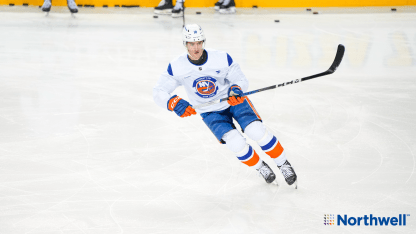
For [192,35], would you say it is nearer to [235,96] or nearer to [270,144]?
[235,96]

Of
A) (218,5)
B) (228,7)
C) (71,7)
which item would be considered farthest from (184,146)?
(218,5)

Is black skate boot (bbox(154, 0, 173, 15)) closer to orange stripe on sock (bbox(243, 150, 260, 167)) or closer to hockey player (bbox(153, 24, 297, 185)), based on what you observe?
hockey player (bbox(153, 24, 297, 185))

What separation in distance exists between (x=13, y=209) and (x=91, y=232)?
49 cm

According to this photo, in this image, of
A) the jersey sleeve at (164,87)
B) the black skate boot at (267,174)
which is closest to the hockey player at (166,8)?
the jersey sleeve at (164,87)

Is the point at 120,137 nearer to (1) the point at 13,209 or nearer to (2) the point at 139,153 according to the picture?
(2) the point at 139,153

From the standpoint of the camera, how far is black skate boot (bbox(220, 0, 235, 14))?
9.97 metres

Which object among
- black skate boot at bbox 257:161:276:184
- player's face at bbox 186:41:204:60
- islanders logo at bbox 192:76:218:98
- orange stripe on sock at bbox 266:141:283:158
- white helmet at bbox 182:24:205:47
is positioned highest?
white helmet at bbox 182:24:205:47

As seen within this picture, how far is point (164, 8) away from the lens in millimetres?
9789

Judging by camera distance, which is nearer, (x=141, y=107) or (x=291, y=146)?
(x=291, y=146)

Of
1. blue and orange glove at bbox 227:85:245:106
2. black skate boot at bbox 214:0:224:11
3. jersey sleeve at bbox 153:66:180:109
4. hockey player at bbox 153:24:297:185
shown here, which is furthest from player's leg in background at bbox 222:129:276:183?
black skate boot at bbox 214:0:224:11

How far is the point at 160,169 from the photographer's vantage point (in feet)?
9.24

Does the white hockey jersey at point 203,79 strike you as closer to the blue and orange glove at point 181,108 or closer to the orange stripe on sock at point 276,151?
the blue and orange glove at point 181,108

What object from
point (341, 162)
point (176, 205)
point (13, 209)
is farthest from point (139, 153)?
point (341, 162)

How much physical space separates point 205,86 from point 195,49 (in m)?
0.22
